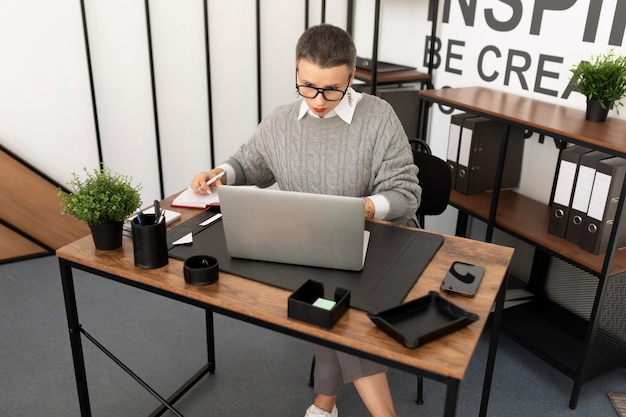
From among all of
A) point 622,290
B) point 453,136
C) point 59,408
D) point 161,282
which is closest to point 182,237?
point 161,282

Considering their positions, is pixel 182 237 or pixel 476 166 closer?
pixel 182 237

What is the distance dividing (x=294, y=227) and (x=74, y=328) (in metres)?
0.72

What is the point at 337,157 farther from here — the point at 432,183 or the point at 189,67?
the point at 189,67

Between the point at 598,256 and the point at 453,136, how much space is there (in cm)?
78

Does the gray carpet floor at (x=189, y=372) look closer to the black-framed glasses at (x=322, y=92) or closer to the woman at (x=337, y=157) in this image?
the woman at (x=337, y=157)

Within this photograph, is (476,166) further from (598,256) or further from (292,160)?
(292,160)

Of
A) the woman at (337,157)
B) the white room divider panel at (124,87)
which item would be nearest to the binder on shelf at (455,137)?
the woman at (337,157)

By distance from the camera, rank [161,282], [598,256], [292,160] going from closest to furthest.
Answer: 1. [161,282]
2. [292,160]
3. [598,256]

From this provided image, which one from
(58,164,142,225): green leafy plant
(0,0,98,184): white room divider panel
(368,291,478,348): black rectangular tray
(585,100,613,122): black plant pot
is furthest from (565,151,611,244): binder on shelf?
(0,0,98,184): white room divider panel

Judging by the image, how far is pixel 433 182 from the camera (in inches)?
78.2

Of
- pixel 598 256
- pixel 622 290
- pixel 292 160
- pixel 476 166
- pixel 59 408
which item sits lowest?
pixel 59 408

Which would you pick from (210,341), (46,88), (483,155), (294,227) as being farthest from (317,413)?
(46,88)

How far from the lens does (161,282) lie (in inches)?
52.2

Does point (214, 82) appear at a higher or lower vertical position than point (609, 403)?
higher
